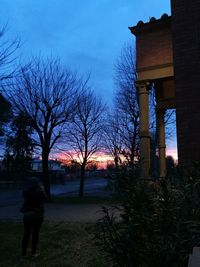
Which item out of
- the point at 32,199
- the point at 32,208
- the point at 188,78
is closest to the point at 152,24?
the point at 188,78

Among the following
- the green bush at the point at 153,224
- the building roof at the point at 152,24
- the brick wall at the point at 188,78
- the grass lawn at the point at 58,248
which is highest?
the building roof at the point at 152,24

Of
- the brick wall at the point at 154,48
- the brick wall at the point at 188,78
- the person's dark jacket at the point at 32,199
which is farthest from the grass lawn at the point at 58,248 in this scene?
the brick wall at the point at 154,48

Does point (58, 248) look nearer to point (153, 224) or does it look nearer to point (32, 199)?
point (32, 199)

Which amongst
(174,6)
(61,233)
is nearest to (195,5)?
(174,6)

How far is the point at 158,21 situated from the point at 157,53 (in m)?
0.81

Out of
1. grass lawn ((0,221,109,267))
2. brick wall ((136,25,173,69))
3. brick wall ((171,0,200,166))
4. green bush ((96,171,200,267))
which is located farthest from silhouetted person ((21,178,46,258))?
brick wall ((136,25,173,69))

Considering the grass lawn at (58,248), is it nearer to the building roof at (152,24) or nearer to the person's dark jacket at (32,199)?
the person's dark jacket at (32,199)

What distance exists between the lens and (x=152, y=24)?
11.7m

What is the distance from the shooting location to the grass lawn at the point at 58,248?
8375 millimetres

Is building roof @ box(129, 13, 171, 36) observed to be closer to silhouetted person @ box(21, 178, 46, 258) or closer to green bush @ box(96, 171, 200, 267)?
silhouetted person @ box(21, 178, 46, 258)

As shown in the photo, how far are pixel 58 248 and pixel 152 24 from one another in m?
5.73

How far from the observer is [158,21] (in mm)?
11719

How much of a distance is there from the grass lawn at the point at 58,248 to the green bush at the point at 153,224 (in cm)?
127

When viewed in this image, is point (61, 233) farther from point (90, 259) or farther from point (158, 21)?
point (158, 21)
